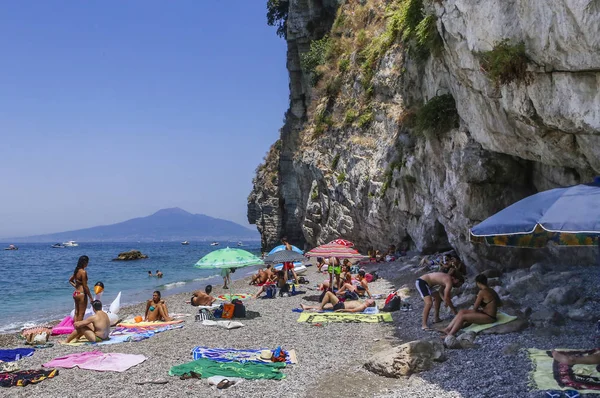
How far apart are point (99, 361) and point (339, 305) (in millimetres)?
6778

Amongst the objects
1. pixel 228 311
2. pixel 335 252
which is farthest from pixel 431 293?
pixel 228 311

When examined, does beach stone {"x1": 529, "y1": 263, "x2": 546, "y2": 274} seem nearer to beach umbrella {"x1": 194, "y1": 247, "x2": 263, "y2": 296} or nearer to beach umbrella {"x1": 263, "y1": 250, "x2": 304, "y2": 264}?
beach umbrella {"x1": 194, "y1": 247, "x2": 263, "y2": 296}

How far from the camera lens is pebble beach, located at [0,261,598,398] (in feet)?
22.4

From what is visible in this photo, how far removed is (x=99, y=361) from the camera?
9.09 m

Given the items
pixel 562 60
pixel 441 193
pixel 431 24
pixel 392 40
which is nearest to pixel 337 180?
pixel 392 40

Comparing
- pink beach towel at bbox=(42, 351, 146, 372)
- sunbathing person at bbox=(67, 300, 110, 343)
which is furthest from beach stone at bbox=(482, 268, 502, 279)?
sunbathing person at bbox=(67, 300, 110, 343)

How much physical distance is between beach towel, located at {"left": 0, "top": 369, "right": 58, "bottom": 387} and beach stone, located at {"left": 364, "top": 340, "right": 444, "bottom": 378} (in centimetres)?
541

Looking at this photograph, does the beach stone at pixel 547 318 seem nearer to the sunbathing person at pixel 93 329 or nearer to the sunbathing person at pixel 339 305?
the sunbathing person at pixel 339 305

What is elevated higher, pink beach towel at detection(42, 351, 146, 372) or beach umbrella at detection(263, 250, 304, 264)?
beach umbrella at detection(263, 250, 304, 264)

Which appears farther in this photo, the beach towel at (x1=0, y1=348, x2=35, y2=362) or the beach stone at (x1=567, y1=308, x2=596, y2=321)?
the beach towel at (x1=0, y1=348, x2=35, y2=362)

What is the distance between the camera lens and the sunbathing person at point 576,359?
6251 mm

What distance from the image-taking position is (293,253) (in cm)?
1748

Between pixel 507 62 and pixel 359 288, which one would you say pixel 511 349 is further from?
pixel 359 288

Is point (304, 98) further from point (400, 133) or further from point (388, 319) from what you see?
point (388, 319)
